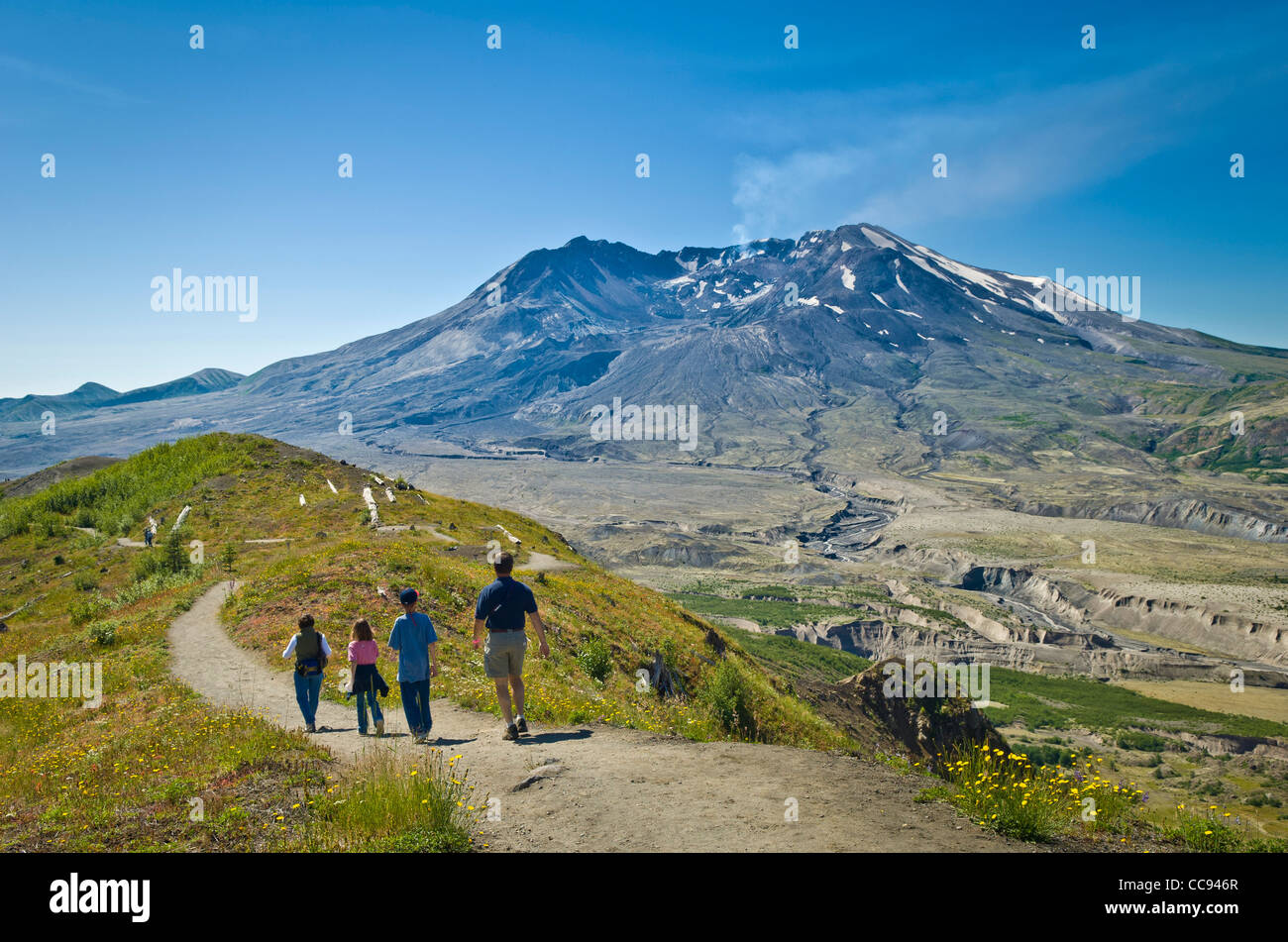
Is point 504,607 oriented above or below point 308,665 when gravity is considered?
above

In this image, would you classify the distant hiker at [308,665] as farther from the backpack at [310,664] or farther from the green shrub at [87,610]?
the green shrub at [87,610]

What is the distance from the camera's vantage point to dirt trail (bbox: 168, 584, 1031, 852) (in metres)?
6.07

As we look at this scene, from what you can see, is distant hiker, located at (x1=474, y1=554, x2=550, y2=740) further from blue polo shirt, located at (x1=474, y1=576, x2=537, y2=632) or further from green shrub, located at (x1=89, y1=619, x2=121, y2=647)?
green shrub, located at (x1=89, y1=619, x2=121, y2=647)

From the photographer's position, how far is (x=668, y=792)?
733 centimetres

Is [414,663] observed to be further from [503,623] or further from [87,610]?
[87,610]

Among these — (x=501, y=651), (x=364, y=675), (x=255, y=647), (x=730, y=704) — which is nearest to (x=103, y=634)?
(x=255, y=647)

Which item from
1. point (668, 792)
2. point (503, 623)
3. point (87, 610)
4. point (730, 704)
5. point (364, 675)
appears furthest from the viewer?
point (87, 610)

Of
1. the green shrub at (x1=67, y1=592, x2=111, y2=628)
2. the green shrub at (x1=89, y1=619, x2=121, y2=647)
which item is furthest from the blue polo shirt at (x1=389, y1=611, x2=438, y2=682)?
the green shrub at (x1=67, y1=592, x2=111, y2=628)

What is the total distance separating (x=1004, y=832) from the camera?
6.41 metres

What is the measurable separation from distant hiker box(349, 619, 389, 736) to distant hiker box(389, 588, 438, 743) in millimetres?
649

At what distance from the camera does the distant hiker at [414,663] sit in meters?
9.73

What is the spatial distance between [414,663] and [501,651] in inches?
65.5

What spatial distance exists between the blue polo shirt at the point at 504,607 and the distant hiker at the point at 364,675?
2490mm
